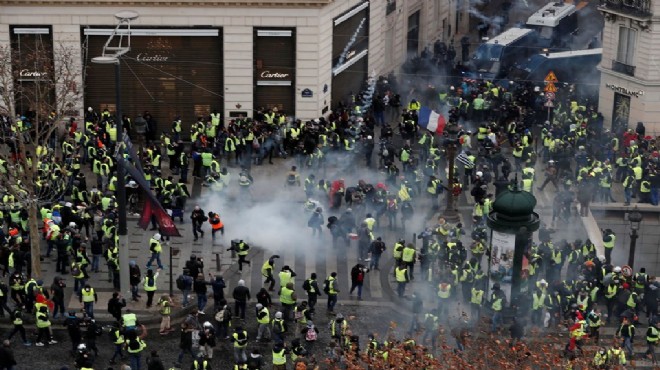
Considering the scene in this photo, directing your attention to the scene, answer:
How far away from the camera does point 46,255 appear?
51.6 metres

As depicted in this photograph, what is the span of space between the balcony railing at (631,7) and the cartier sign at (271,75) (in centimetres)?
1365

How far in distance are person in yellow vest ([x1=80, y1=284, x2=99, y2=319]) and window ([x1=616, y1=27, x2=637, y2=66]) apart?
27767 millimetres

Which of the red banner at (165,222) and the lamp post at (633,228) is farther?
the lamp post at (633,228)

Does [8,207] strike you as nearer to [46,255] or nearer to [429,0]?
[46,255]

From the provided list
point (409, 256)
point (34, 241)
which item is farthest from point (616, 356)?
point (34, 241)

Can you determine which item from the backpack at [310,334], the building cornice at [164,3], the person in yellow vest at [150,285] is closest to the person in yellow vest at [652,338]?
the backpack at [310,334]

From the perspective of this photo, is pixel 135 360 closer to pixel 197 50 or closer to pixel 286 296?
pixel 286 296

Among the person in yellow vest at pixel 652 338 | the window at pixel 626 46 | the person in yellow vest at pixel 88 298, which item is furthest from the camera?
the window at pixel 626 46

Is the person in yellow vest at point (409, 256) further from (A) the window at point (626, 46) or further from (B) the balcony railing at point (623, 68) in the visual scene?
(A) the window at point (626, 46)

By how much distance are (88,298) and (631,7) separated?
92.8ft

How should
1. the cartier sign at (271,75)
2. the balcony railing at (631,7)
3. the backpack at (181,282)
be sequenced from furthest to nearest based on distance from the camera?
the balcony railing at (631,7) → the cartier sign at (271,75) → the backpack at (181,282)

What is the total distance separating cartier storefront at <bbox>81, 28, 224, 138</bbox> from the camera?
62562 mm

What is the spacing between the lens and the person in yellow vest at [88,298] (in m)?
46.9

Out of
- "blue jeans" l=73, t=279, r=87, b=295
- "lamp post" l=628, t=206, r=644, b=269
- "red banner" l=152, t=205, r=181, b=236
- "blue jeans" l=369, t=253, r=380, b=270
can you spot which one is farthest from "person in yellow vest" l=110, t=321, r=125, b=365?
"lamp post" l=628, t=206, r=644, b=269
